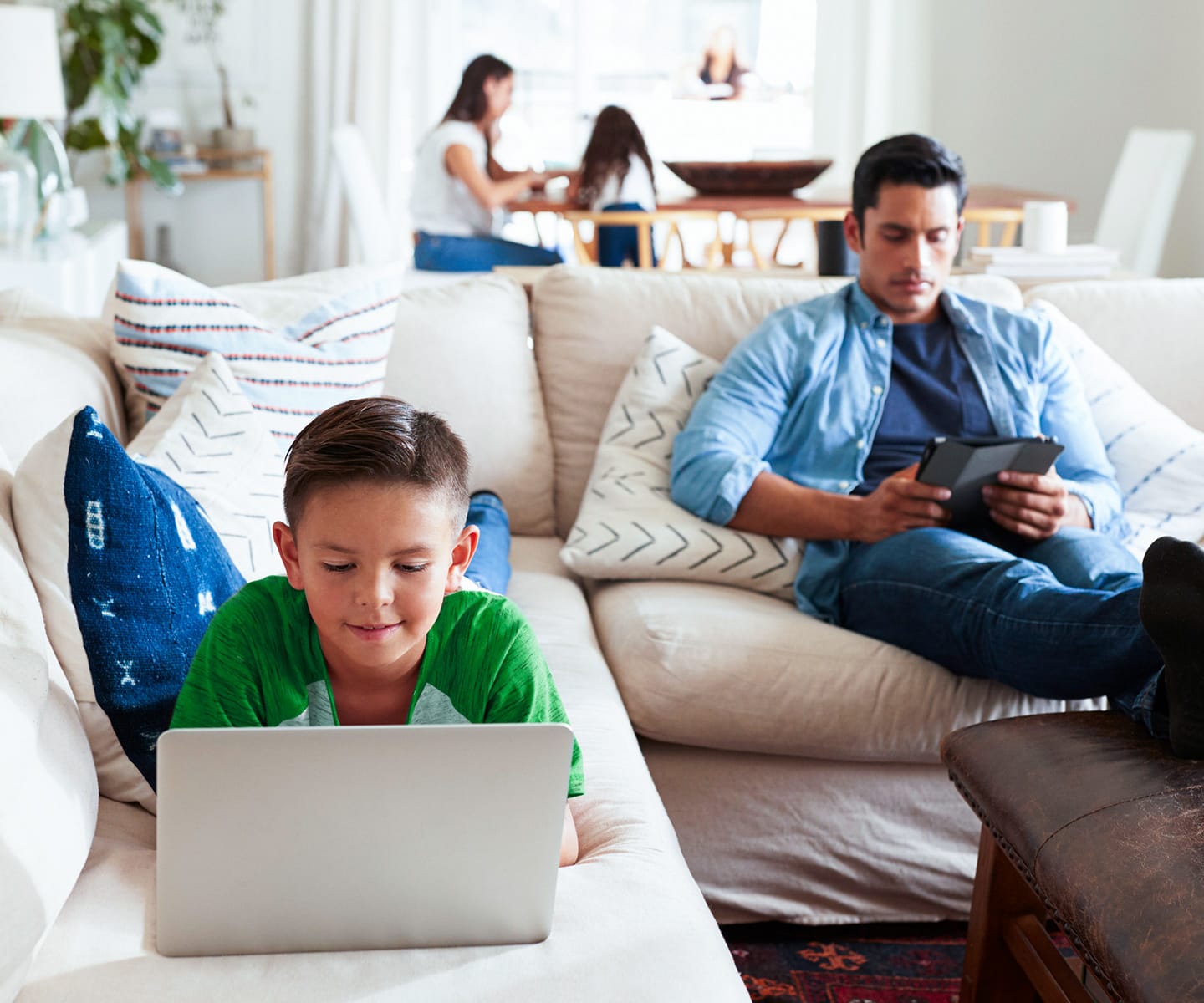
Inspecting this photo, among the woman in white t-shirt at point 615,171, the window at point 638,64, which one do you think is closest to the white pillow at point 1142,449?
the woman in white t-shirt at point 615,171

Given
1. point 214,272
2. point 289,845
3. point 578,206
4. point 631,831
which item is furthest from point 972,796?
point 214,272

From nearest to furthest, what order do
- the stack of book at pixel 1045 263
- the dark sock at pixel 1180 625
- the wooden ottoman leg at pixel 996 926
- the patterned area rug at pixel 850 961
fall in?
the dark sock at pixel 1180 625 → the wooden ottoman leg at pixel 996 926 → the patterned area rug at pixel 850 961 → the stack of book at pixel 1045 263

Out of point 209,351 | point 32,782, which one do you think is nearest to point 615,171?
point 209,351

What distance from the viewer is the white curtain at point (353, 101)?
6.11 meters

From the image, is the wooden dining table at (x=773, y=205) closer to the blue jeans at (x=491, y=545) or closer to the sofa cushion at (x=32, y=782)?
the blue jeans at (x=491, y=545)

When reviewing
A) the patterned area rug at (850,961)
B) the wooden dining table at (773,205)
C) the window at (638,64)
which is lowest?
the patterned area rug at (850,961)

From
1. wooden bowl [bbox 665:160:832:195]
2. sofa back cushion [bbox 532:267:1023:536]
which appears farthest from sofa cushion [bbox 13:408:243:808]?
wooden bowl [bbox 665:160:832:195]

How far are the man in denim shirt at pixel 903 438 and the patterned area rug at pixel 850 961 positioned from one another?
38cm

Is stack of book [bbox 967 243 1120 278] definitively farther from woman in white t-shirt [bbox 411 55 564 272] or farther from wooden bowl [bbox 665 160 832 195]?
woman in white t-shirt [bbox 411 55 564 272]

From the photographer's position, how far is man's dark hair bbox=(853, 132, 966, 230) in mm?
1998

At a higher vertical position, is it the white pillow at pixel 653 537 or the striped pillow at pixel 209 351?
the striped pillow at pixel 209 351

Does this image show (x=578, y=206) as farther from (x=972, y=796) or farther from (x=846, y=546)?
(x=972, y=796)

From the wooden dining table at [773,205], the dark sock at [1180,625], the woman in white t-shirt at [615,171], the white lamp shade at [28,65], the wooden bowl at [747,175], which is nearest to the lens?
the dark sock at [1180,625]

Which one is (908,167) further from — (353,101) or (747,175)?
(353,101)
